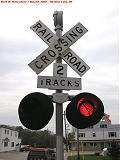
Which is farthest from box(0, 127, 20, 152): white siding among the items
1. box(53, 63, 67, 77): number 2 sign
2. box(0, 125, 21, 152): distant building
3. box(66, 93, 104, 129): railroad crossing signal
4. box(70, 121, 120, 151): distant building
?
box(66, 93, 104, 129): railroad crossing signal

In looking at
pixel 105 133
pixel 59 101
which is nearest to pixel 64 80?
pixel 59 101

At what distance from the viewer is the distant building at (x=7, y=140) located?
7700cm

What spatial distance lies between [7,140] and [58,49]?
78.5 m

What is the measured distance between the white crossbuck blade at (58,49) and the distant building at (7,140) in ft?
236

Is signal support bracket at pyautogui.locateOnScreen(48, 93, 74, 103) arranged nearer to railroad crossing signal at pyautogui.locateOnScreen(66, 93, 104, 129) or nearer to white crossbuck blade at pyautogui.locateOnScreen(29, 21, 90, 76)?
railroad crossing signal at pyautogui.locateOnScreen(66, 93, 104, 129)

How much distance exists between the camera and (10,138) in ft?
284

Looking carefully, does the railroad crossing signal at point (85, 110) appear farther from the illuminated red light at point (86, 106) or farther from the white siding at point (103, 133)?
the white siding at point (103, 133)

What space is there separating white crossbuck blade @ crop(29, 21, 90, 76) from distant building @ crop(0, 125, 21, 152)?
236 feet

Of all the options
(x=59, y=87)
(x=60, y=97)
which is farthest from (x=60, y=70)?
(x=60, y=97)

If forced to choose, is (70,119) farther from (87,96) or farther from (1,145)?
(1,145)

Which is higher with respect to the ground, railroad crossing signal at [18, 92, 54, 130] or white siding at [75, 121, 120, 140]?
white siding at [75, 121, 120, 140]

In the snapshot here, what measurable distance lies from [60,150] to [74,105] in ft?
2.01

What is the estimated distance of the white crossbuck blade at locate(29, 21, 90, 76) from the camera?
518 centimetres

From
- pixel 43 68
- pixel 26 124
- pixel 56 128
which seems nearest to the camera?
pixel 26 124
